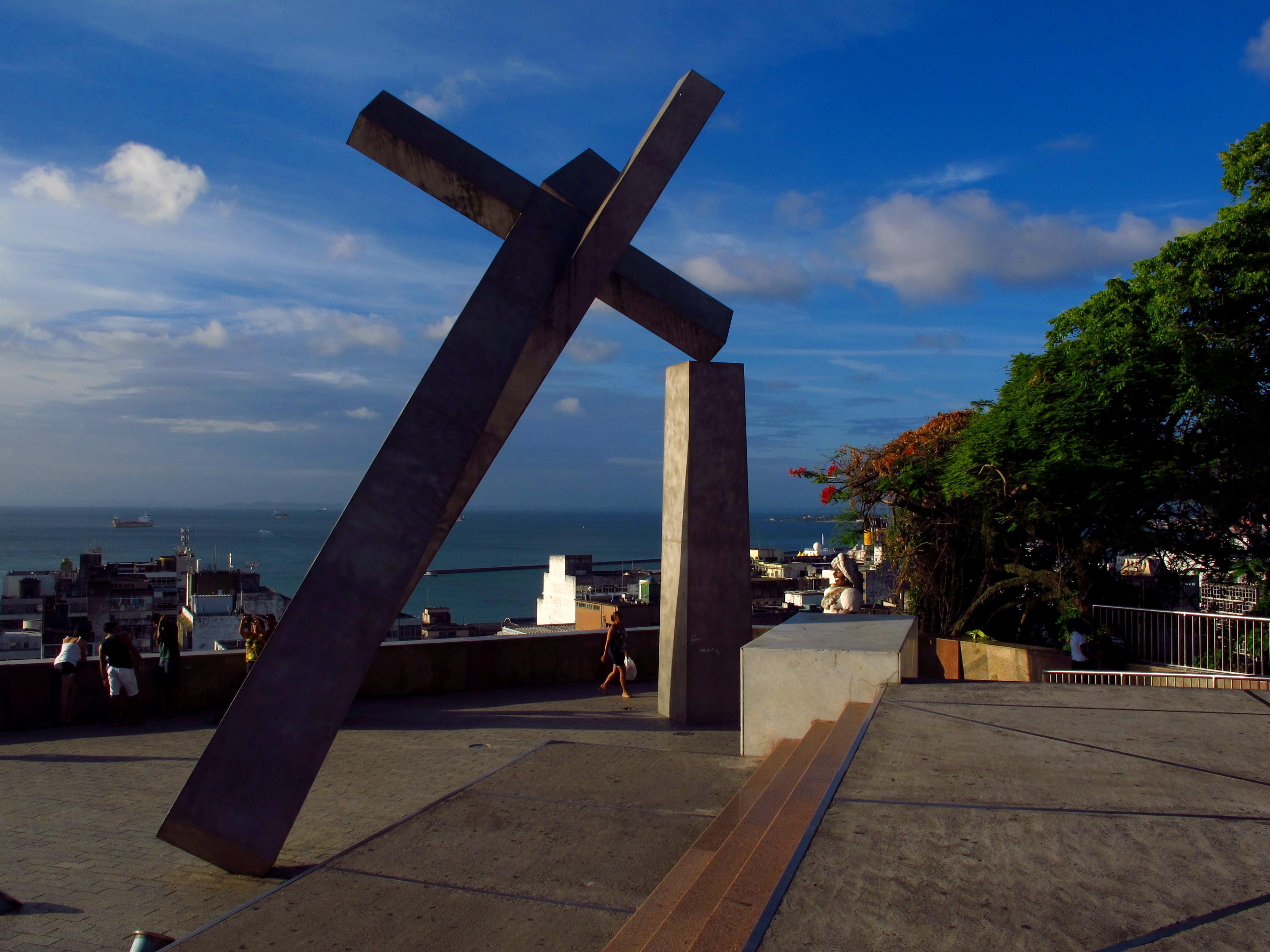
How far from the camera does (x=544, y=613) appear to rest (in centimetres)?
5578

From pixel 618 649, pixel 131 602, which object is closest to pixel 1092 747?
pixel 618 649

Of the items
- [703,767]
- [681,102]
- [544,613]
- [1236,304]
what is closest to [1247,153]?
[1236,304]

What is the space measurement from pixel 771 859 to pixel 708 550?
6867mm

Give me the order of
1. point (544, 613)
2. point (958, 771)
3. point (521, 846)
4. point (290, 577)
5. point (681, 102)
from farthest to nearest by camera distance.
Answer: point (290, 577) < point (544, 613) < point (681, 102) < point (521, 846) < point (958, 771)

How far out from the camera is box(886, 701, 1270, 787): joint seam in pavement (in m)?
4.08

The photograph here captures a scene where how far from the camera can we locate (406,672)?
11.9 meters

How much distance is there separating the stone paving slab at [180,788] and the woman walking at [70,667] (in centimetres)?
26

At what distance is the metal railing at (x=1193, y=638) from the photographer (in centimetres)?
1267

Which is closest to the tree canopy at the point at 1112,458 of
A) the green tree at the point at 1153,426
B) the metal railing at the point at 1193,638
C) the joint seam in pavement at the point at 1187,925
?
the green tree at the point at 1153,426

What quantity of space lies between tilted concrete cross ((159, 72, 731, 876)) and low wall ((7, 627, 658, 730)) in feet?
13.9

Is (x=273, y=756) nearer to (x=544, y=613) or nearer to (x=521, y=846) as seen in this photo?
(x=521, y=846)

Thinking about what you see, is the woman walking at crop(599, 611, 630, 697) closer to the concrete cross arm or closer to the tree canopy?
the concrete cross arm

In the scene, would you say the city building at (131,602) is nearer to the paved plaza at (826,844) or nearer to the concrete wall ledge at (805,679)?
the paved plaza at (826,844)

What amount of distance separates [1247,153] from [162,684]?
1882cm
